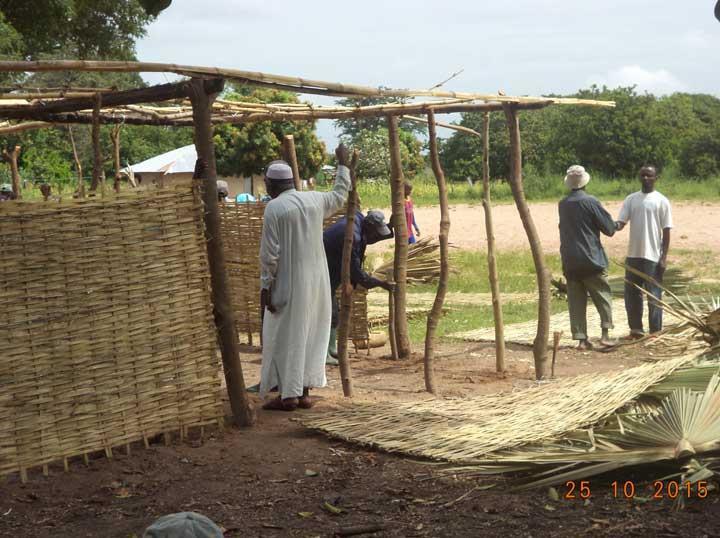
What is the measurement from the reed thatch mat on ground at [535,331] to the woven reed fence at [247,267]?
52.4 inches

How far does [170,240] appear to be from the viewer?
5688 millimetres

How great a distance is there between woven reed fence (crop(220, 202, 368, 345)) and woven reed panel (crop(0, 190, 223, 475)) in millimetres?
3720

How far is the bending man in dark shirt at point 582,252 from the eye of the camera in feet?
30.6

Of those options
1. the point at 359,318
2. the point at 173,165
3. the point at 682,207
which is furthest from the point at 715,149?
the point at 359,318

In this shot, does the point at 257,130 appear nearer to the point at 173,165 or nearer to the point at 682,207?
the point at 173,165

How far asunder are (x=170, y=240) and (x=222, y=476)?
4.63 ft

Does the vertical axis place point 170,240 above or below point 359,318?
above

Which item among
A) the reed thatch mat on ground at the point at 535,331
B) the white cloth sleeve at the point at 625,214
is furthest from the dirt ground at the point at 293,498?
the white cloth sleeve at the point at 625,214

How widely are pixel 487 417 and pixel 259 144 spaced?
16399mm

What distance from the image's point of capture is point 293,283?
6.39m

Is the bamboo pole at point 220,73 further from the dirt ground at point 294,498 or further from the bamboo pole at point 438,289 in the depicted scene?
the dirt ground at point 294,498

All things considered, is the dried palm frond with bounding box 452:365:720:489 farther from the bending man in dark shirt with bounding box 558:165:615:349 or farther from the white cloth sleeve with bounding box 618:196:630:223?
the white cloth sleeve with bounding box 618:196:630:223
